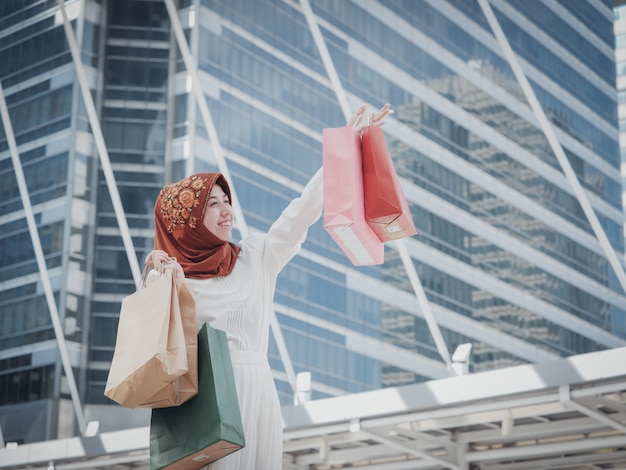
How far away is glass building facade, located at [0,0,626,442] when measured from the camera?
130ft

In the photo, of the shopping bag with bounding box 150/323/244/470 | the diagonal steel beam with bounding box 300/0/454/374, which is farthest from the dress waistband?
the diagonal steel beam with bounding box 300/0/454/374

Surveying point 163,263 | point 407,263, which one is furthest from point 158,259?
point 407,263

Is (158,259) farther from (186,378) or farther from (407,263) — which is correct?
(407,263)

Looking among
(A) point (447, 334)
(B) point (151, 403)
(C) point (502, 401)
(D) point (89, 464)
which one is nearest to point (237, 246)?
(B) point (151, 403)

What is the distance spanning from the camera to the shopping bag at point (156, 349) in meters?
2.68

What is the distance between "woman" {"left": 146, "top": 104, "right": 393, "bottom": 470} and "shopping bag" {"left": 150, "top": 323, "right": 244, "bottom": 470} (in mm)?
137

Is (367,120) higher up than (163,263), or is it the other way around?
(367,120)

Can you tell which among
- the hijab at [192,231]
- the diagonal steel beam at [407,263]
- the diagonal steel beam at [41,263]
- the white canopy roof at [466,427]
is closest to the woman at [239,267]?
the hijab at [192,231]

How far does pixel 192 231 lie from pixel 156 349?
1.45 feet

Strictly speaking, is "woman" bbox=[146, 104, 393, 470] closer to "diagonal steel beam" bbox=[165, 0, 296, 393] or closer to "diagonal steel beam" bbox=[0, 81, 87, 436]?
"diagonal steel beam" bbox=[165, 0, 296, 393]

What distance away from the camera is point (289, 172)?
4341 centimetres

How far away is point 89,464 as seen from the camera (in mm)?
10625

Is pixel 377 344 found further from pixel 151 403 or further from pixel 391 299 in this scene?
pixel 151 403

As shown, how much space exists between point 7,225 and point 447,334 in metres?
19.9
